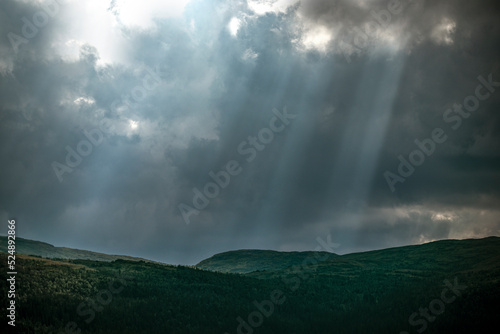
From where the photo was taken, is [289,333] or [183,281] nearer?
[289,333]

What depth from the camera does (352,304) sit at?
408ft

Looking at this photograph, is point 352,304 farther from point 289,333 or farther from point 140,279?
point 140,279

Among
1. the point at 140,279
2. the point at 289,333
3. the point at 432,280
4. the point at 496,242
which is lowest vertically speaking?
the point at 289,333

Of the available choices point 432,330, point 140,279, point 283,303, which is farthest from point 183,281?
point 432,330

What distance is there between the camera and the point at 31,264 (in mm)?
87188

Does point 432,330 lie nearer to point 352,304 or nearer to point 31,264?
point 352,304

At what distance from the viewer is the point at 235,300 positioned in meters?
108

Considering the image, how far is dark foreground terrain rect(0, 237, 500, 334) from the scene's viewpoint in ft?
244

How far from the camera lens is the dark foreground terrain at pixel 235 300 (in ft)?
244

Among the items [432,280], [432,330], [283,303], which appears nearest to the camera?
Result: [432,330]

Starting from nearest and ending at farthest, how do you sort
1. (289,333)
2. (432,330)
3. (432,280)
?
1. (432,330)
2. (289,333)
3. (432,280)

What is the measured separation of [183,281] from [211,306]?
19364 millimetres

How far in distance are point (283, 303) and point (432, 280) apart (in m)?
62.7

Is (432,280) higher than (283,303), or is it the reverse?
(432,280)
